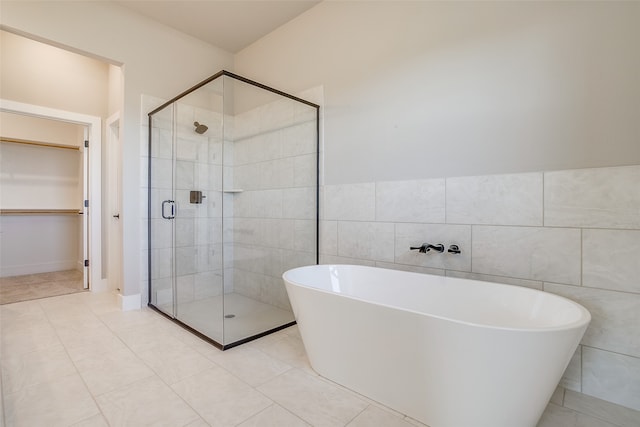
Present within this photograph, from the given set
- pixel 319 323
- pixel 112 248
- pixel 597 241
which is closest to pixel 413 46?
pixel 597 241

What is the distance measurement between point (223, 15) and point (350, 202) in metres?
2.23

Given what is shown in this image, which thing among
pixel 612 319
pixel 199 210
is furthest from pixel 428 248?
pixel 199 210

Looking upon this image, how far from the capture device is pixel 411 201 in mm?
2133

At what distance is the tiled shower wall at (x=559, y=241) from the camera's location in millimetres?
1433

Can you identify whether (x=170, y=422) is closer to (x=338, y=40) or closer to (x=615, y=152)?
(x=615, y=152)

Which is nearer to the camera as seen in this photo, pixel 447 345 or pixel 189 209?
pixel 447 345

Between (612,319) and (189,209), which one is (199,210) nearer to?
(189,209)

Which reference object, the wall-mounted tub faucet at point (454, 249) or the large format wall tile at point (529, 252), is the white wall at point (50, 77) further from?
the large format wall tile at point (529, 252)

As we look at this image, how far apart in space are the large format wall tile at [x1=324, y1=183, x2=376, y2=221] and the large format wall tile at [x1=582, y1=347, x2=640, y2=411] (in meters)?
1.48

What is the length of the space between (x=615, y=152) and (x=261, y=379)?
222 cm

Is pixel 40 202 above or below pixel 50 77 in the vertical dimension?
below

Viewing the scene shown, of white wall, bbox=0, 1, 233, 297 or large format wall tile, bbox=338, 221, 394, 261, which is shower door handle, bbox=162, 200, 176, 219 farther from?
large format wall tile, bbox=338, 221, 394, 261

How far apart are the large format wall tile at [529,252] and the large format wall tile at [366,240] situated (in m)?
0.61

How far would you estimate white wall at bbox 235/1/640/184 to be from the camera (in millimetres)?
1462
